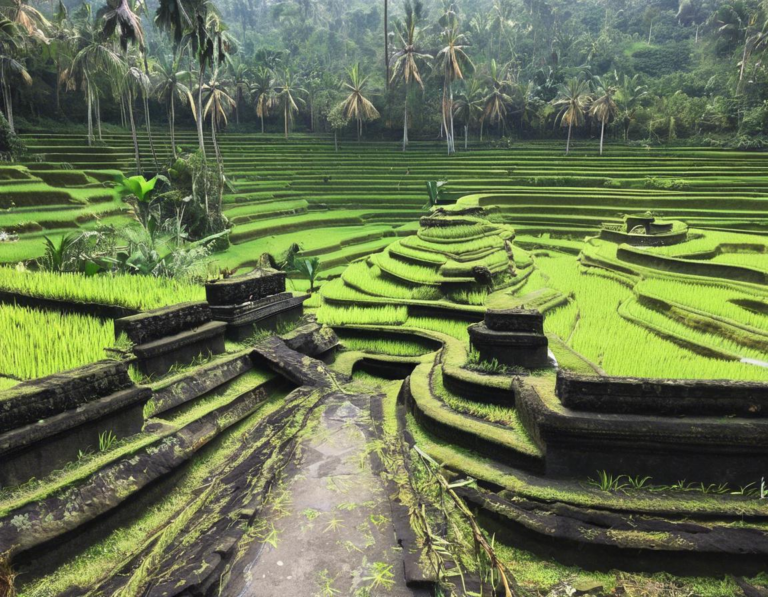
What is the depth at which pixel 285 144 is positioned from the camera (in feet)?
135

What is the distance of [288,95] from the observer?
44.2 m

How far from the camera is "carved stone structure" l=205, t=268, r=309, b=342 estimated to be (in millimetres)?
6461

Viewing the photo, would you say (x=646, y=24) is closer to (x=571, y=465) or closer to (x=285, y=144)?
(x=285, y=144)

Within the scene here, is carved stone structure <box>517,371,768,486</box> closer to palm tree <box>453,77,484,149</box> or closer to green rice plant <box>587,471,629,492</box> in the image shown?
green rice plant <box>587,471,629,492</box>

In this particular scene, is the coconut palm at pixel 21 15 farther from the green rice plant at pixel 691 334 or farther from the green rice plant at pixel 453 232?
the green rice plant at pixel 691 334

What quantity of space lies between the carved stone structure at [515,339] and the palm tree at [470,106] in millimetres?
41051

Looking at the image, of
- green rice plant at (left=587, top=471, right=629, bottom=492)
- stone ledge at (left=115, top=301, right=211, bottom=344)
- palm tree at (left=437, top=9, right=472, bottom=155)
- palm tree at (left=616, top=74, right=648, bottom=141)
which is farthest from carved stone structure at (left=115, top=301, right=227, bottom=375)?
palm tree at (left=616, top=74, right=648, bottom=141)

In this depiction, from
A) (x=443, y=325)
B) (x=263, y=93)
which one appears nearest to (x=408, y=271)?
(x=443, y=325)

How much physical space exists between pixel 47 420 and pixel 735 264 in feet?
45.8

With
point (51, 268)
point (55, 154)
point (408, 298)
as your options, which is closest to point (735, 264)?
point (408, 298)

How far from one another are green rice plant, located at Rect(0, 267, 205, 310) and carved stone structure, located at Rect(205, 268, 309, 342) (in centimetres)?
49

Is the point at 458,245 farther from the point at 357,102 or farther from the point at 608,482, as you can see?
the point at 357,102

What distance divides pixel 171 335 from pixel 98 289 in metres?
1.72

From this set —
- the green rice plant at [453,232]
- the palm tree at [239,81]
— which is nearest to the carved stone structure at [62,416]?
the green rice plant at [453,232]
